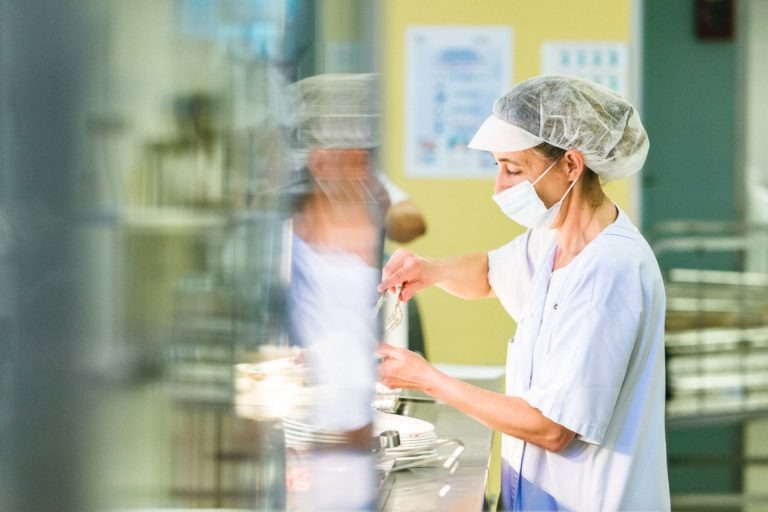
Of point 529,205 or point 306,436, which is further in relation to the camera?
point 529,205

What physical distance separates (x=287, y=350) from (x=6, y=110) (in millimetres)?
341

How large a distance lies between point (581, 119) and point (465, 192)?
1.96 m

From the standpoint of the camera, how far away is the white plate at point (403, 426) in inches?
81.3

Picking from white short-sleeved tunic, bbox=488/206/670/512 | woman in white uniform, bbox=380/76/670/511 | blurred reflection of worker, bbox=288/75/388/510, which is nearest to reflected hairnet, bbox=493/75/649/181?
woman in white uniform, bbox=380/76/670/511

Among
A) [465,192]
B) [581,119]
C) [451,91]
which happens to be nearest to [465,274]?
[581,119]

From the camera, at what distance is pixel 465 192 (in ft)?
13.0

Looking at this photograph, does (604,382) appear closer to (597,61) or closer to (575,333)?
(575,333)

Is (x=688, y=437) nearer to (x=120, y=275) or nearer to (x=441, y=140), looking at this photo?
(x=441, y=140)

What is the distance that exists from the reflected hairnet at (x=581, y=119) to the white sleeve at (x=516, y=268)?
339 mm

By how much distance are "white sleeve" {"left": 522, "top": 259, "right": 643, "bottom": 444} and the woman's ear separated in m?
0.25

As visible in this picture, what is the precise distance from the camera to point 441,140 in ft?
13.0

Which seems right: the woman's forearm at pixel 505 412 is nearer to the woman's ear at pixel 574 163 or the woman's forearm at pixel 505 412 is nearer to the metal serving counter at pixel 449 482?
the metal serving counter at pixel 449 482

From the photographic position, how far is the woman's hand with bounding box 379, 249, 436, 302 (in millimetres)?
2309

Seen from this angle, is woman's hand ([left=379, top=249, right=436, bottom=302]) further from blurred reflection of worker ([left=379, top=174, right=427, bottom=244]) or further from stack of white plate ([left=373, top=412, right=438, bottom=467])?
blurred reflection of worker ([left=379, top=174, right=427, bottom=244])
